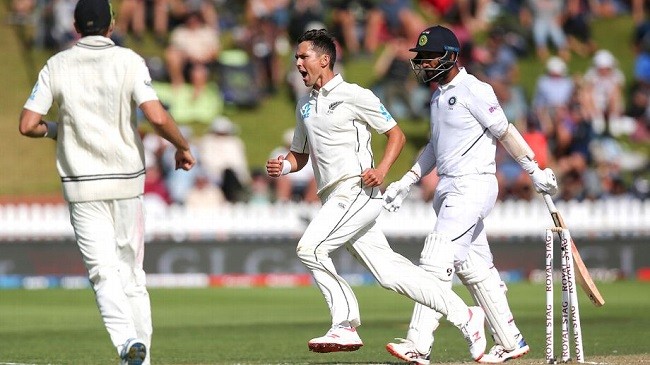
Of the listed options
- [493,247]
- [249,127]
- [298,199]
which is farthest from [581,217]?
[249,127]

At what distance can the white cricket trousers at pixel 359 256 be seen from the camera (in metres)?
9.14

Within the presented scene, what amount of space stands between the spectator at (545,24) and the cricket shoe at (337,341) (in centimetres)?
1690

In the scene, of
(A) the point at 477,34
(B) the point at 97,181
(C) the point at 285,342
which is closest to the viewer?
(B) the point at 97,181

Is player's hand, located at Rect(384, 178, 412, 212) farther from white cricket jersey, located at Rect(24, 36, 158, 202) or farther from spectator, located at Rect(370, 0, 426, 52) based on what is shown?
spectator, located at Rect(370, 0, 426, 52)

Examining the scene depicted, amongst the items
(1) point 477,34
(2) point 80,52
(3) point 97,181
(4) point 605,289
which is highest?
(1) point 477,34

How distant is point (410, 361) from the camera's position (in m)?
9.05

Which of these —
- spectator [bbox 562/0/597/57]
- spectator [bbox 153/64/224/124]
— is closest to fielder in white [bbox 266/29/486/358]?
spectator [bbox 153/64/224/124]

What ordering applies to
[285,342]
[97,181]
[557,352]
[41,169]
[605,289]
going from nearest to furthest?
[97,181] → [557,352] → [285,342] → [605,289] → [41,169]

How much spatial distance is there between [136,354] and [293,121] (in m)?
16.0

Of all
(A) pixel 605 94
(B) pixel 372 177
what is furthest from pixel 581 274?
(A) pixel 605 94

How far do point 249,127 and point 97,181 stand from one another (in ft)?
52.2

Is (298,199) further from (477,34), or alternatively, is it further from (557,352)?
(557,352)

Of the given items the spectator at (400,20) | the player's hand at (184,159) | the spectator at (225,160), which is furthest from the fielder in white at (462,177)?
the spectator at (400,20)

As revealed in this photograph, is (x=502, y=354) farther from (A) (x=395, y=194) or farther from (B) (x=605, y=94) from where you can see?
(B) (x=605, y=94)
